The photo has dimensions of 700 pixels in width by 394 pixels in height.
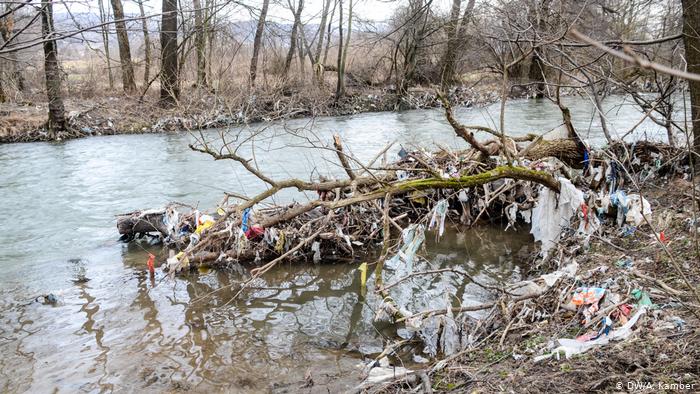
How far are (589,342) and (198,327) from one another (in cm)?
326

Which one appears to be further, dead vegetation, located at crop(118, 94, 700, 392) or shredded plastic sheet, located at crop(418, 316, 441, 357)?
shredded plastic sheet, located at crop(418, 316, 441, 357)

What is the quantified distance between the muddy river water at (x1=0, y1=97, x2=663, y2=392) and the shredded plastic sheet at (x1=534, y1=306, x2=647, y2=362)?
1270mm

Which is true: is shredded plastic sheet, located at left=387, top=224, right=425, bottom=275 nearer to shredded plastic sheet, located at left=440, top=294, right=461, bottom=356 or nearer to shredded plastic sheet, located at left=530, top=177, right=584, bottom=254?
shredded plastic sheet, located at left=440, top=294, right=461, bottom=356

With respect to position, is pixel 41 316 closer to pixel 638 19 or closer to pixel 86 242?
pixel 86 242

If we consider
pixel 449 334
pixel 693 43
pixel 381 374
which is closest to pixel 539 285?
pixel 449 334

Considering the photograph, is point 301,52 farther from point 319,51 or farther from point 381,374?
point 381,374

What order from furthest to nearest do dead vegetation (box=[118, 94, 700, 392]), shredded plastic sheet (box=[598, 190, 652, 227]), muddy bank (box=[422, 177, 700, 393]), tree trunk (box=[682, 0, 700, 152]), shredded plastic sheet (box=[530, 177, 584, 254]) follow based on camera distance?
shredded plastic sheet (box=[530, 177, 584, 254])
tree trunk (box=[682, 0, 700, 152])
shredded plastic sheet (box=[598, 190, 652, 227])
dead vegetation (box=[118, 94, 700, 392])
muddy bank (box=[422, 177, 700, 393])

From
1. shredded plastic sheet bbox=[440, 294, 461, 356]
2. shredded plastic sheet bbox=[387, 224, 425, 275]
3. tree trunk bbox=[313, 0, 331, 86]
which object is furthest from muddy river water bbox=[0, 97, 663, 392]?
tree trunk bbox=[313, 0, 331, 86]

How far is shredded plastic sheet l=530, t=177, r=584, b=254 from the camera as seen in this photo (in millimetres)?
5809

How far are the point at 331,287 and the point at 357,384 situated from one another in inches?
82.8

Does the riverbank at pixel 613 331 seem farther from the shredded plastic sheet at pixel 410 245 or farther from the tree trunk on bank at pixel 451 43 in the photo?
the tree trunk on bank at pixel 451 43

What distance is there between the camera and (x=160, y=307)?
5480 millimetres

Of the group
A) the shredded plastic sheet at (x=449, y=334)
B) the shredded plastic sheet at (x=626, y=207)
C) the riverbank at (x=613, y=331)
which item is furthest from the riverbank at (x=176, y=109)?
the shredded plastic sheet at (x=449, y=334)

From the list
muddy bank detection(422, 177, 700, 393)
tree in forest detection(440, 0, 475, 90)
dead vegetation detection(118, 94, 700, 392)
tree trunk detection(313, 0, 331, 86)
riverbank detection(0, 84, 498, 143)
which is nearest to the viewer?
muddy bank detection(422, 177, 700, 393)
